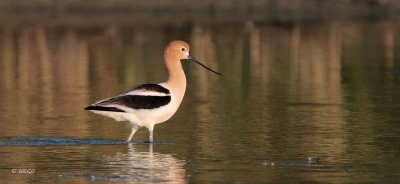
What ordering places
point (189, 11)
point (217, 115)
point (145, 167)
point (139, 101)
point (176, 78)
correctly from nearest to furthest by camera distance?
point (145, 167)
point (139, 101)
point (176, 78)
point (217, 115)
point (189, 11)

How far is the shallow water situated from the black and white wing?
426 millimetres

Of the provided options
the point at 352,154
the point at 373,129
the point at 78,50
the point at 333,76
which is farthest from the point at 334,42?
the point at 352,154

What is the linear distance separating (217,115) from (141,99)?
10.1 ft

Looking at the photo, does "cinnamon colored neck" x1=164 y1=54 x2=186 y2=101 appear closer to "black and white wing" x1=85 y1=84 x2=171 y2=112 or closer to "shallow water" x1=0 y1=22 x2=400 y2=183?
"black and white wing" x1=85 y1=84 x2=171 y2=112

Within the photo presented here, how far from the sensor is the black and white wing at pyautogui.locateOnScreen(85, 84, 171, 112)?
46.0 ft

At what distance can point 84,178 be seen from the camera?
11.7 metres

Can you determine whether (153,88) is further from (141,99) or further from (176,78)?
(176,78)

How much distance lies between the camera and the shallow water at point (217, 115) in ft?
40.4

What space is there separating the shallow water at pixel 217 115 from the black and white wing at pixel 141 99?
0.43m

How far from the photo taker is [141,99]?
Answer: 14156mm

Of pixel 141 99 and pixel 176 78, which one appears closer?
pixel 141 99

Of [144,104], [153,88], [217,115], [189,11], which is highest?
[189,11]

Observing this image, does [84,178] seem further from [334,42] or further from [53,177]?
[334,42]

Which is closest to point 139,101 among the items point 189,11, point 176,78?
point 176,78
